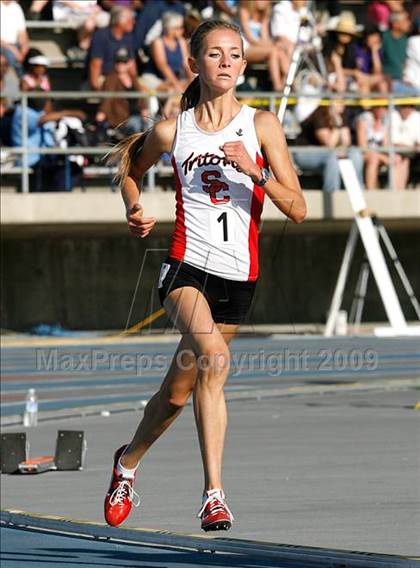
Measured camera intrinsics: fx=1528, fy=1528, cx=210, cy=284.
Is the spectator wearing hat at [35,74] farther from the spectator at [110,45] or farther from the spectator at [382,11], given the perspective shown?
the spectator at [382,11]

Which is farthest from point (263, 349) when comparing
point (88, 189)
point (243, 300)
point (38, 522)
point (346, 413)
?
point (243, 300)

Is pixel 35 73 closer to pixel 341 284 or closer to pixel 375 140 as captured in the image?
pixel 375 140

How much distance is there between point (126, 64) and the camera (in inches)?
835

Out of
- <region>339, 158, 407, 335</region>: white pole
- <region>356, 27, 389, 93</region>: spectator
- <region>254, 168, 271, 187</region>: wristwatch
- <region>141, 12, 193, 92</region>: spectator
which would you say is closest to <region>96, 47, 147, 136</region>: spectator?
<region>141, 12, 193, 92</region>: spectator

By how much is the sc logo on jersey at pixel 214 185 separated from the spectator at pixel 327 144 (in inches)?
581

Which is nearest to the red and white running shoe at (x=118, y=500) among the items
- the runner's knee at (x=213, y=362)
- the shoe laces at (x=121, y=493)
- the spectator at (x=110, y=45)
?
the shoe laces at (x=121, y=493)

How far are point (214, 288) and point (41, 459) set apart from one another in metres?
4.14

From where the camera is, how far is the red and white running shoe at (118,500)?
251 inches

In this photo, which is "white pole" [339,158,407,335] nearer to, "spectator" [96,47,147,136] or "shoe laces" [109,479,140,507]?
"spectator" [96,47,147,136]

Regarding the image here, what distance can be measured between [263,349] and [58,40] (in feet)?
20.6

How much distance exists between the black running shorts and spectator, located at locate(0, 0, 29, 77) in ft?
50.3

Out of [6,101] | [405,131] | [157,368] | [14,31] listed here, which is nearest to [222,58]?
[157,368]

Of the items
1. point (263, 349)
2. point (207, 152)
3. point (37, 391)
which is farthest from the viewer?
point (263, 349)

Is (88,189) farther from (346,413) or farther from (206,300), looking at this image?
(206,300)
